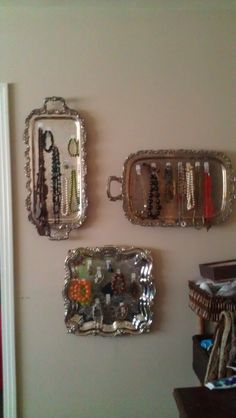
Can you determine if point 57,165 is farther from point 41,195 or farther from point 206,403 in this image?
point 206,403

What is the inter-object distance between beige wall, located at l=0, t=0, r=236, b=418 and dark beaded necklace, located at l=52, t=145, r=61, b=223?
0.43 ft

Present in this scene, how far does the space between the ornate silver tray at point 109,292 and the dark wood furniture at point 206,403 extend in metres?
0.42

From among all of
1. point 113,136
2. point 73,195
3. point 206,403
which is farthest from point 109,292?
point 113,136

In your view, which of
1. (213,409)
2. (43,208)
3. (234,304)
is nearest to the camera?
(213,409)

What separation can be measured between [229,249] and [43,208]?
2.77 ft

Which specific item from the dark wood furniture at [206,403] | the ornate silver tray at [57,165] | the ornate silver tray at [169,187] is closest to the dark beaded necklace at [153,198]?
the ornate silver tray at [169,187]

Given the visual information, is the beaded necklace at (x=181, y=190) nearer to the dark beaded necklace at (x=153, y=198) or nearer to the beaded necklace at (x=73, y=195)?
the dark beaded necklace at (x=153, y=198)

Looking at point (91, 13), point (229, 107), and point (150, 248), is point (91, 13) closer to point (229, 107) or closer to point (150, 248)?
point (229, 107)

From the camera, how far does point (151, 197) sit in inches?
51.0

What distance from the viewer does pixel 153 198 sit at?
4.25ft

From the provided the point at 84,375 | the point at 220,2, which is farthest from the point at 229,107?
the point at 84,375

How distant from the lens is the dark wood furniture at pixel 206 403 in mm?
815

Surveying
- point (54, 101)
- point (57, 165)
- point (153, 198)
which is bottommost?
point (153, 198)

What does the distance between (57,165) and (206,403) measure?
3.27 ft
